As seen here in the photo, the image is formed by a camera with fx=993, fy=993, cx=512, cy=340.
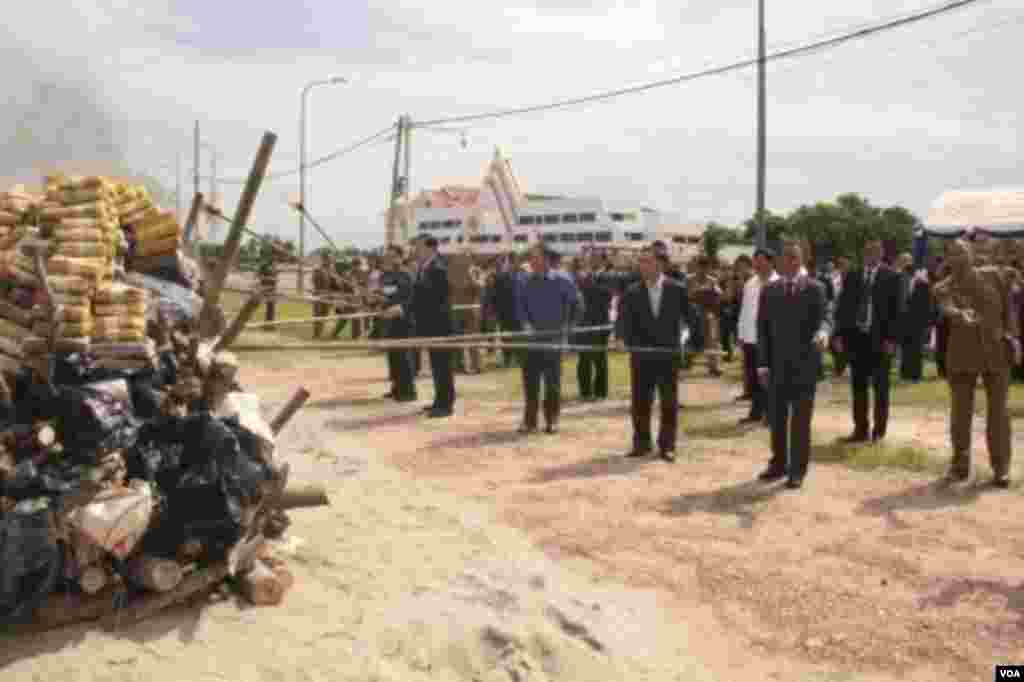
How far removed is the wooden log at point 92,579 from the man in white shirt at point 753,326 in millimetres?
8021

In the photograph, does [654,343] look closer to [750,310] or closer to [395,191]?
[750,310]

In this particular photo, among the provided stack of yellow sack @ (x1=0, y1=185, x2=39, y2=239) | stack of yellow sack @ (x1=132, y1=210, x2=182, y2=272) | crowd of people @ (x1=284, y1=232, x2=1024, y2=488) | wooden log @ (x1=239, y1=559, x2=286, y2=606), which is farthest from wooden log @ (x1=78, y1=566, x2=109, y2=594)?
crowd of people @ (x1=284, y1=232, x2=1024, y2=488)

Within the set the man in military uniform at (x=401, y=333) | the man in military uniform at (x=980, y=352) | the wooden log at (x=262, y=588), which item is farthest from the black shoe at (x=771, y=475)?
the man in military uniform at (x=401, y=333)

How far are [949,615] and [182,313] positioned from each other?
4762mm

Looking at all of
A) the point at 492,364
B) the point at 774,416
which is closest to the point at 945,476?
the point at 774,416

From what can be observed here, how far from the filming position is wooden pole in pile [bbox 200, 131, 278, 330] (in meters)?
5.13

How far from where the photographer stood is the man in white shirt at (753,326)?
10945mm

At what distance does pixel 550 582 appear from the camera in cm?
589

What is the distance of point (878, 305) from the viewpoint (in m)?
9.89

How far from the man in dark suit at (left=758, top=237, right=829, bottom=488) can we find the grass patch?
1.06 m

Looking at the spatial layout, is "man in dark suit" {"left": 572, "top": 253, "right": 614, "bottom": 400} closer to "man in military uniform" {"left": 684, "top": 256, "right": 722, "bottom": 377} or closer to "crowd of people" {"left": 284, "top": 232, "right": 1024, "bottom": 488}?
"crowd of people" {"left": 284, "top": 232, "right": 1024, "bottom": 488}

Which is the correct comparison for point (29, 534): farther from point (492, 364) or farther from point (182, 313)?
point (492, 364)

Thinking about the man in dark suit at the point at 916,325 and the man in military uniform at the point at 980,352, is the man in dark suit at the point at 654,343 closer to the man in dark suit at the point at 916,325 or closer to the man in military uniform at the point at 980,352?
the man in military uniform at the point at 980,352

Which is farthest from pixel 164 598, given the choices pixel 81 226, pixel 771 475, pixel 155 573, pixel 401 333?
pixel 401 333
